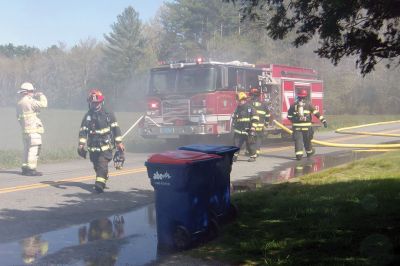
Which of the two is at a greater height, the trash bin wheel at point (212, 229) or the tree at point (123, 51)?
the tree at point (123, 51)

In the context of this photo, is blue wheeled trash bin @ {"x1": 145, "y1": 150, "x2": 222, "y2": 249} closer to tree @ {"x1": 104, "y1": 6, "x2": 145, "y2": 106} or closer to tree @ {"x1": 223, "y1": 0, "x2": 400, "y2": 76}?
tree @ {"x1": 223, "y1": 0, "x2": 400, "y2": 76}

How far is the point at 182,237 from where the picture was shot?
18.0 ft

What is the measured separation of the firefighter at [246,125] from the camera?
13.0 meters

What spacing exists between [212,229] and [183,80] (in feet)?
34.8

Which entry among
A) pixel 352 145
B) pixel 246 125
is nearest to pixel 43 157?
pixel 246 125

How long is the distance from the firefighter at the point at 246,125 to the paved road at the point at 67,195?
415 millimetres

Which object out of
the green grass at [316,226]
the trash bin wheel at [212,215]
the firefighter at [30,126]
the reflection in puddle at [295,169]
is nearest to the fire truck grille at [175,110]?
the reflection in puddle at [295,169]

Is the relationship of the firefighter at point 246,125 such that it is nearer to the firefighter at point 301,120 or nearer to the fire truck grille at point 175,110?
the firefighter at point 301,120

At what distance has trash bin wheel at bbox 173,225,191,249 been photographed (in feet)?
17.9

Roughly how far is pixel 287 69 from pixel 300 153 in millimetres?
5852

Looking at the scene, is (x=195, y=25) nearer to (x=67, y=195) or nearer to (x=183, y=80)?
(x=183, y=80)

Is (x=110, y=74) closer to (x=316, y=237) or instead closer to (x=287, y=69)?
(x=287, y=69)

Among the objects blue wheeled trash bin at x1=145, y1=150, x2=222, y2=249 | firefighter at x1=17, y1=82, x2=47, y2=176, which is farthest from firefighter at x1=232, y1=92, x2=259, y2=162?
blue wheeled trash bin at x1=145, y1=150, x2=222, y2=249

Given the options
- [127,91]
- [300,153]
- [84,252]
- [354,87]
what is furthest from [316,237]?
[127,91]
